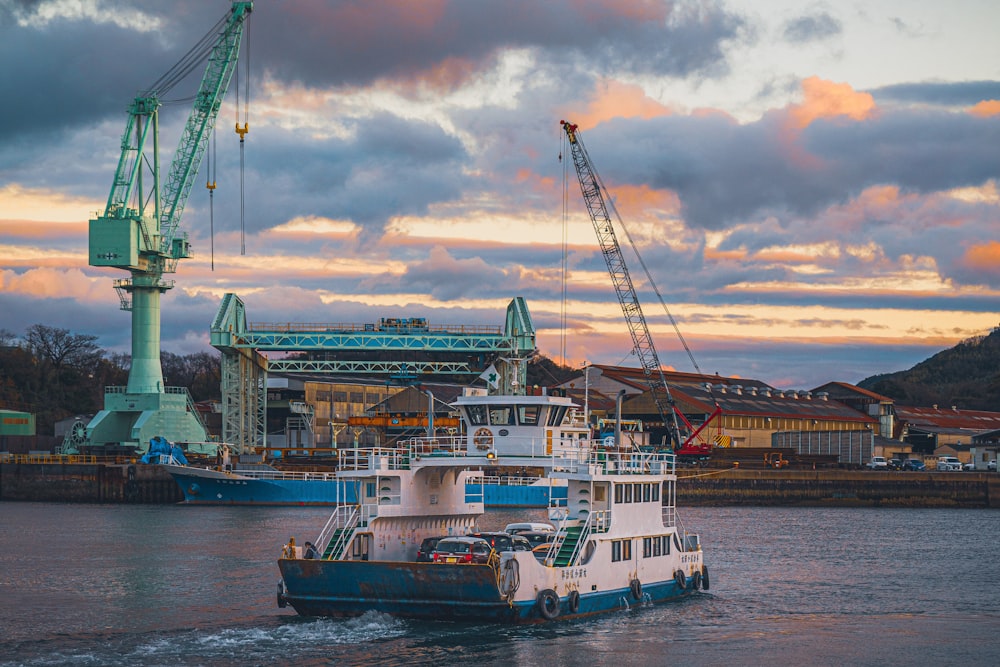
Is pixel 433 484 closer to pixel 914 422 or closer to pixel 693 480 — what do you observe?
pixel 693 480

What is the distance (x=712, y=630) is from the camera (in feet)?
129

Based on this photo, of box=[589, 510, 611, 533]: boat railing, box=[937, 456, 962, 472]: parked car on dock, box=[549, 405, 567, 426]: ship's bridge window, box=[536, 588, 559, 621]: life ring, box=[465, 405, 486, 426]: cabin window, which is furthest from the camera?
box=[937, 456, 962, 472]: parked car on dock

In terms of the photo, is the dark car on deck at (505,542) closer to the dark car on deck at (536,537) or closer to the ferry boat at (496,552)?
the ferry boat at (496,552)

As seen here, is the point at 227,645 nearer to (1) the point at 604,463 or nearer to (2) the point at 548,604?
(2) the point at 548,604

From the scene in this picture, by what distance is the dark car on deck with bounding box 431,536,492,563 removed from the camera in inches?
1464

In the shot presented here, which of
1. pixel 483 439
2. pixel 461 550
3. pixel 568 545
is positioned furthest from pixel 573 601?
pixel 483 439

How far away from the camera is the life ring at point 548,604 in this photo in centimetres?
3575

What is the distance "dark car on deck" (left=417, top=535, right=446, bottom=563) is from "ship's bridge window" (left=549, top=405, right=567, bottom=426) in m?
5.55

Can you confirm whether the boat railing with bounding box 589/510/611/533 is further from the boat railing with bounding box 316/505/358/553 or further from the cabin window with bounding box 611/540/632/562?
the boat railing with bounding box 316/505/358/553

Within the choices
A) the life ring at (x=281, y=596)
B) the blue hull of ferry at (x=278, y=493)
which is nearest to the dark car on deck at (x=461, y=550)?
the life ring at (x=281, y=596)

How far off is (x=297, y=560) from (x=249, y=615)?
14.2ft

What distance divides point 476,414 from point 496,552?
23.2 ft

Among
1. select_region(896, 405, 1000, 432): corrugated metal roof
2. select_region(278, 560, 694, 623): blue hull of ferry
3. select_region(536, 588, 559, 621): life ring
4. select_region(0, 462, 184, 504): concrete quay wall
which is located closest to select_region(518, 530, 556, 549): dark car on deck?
select_region(278, 560, 694, 623): blue hull of ferry

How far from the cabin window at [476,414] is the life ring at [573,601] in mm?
7348
